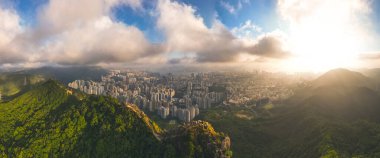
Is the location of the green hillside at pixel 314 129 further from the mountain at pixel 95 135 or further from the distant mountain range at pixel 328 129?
the mountain at pixel 95 135

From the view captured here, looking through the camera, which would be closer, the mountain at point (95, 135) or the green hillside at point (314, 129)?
the mountain at point (95, 135)

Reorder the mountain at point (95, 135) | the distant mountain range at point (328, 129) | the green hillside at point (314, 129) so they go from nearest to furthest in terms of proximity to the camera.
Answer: the mountain at point (95, 135), the distant mountain range at point (328, 129), the green hillside at point (314, 129)

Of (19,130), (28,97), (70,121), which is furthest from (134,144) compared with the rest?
(28,97)

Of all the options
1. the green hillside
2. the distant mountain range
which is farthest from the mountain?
the distant mountain range

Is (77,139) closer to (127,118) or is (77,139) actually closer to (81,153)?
(81,153)

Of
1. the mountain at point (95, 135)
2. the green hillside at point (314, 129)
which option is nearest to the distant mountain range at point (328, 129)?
the green hillside at point (314, 129)
